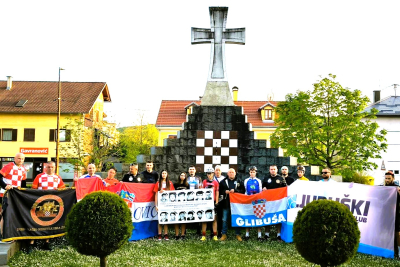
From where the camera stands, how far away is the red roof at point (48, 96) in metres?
43.3

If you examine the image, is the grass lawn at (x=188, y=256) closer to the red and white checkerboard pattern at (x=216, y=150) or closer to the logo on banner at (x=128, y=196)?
the logo on banner at (x=128, y=196)

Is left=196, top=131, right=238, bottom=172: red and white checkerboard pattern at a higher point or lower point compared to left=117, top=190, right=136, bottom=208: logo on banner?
higher

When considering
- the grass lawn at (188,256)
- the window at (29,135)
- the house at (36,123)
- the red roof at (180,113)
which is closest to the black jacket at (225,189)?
the grass lawn at (188,256)

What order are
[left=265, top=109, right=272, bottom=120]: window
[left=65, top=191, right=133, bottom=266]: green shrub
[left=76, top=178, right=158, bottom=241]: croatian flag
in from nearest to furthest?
[left=65, top=191, right=133, bottom=266]: green shrub, [left=76, top=178, right=158, bottom=241]: croatian flag, [left=265, top=109, right=272, bottom=120]: window

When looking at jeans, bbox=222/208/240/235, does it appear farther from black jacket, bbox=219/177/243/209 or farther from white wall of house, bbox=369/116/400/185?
white wall of house, bbox=369/116/400/185

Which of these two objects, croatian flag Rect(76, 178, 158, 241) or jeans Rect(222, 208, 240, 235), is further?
jeans Rect(222, 208, 240, 235)

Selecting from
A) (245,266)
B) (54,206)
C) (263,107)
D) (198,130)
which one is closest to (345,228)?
(245,266)

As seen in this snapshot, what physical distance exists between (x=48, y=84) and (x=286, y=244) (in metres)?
43.7

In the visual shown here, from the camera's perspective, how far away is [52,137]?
43125 millimetres

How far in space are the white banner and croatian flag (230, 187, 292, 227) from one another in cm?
65

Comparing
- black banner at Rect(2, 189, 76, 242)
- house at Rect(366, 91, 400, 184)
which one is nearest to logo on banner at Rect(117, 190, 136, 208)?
black banner at Rect(2, 189, 76, 242)

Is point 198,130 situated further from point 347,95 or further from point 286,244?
point 347,95

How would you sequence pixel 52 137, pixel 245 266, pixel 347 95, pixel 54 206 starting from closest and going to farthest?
1. pixel 245 266
2. pixel 54 206
3. pixel 347 95
4. pixel 52 137

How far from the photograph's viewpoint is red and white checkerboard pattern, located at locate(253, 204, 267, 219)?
35.4 ft
